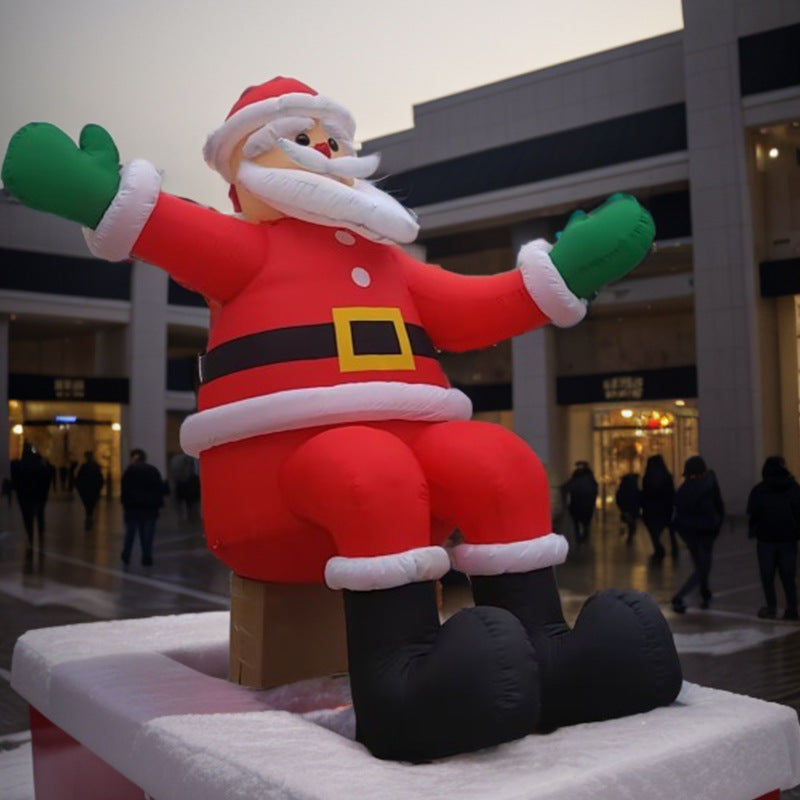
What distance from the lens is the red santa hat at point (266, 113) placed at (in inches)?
112

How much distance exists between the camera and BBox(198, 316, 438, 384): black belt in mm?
2562

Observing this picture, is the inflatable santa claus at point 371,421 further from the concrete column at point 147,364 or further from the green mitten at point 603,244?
the concrete column at point 147,364

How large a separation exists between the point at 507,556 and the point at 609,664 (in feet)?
1.21

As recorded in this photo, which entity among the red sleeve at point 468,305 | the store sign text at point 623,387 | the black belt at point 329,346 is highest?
the store sign text at point 623,387

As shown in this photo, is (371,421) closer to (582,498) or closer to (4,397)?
(582,498)

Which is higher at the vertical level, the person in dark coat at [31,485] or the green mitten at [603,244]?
the green mitten at [603,244]

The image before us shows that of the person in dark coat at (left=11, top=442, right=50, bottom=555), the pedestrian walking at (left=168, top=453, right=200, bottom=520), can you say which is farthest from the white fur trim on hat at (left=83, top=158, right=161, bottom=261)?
the pedestrian walking at (left=168, top=453, right=200, bottom=520)

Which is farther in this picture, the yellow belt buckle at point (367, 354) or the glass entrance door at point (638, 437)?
the glass entrance door at point (638, 437)

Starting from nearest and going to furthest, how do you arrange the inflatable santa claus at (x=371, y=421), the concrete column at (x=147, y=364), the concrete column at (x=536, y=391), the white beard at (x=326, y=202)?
the inflatable santa claus at (x=371, y=421), the white beard at (x=326, y=202), the concrete column at (x=536, y=391), the concrete column at (x=147, y=364)

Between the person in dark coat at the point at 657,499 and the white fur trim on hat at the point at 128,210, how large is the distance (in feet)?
36.5

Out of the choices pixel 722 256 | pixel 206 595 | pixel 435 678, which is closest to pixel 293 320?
pixel 435 678

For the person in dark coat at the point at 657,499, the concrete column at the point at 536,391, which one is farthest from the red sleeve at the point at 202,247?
the concrete column at the point at 536,391

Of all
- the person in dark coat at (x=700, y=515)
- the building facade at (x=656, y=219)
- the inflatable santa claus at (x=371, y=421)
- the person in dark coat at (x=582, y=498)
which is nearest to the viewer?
the inflatable santa claus at (x=371, y=421)

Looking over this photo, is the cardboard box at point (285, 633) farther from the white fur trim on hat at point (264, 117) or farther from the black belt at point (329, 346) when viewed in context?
the white fur trim on hat at point (264, 117)
